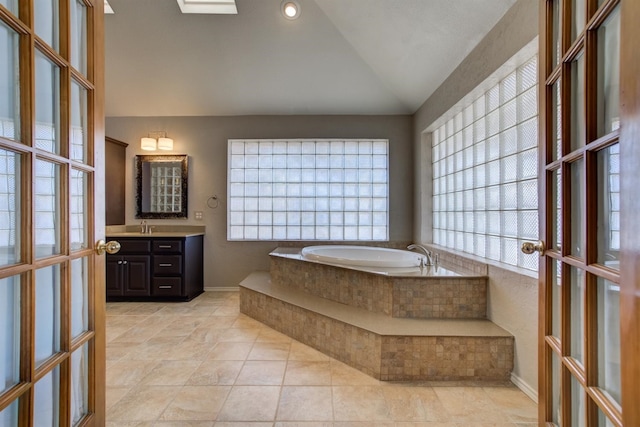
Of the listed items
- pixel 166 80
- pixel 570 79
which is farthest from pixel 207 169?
pixel 570 79

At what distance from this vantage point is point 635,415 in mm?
585

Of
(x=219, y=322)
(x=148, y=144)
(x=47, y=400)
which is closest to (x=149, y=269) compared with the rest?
(x=219, y=322)

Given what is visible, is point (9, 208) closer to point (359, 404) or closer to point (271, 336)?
point (359, 404)

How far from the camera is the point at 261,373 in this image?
80.5 inches

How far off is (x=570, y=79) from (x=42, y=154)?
1402mm

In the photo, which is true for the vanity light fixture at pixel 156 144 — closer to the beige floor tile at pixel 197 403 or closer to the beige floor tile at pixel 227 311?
the beige floor tile at pixel 227 311

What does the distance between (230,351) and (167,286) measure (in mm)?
1696

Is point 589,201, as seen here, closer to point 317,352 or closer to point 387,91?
point 317,352

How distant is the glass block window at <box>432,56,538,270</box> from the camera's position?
196 centimetres

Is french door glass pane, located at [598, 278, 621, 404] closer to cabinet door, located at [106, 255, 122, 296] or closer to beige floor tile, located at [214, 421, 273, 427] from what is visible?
beige floor tile, located at [214, 421, 273, 427]

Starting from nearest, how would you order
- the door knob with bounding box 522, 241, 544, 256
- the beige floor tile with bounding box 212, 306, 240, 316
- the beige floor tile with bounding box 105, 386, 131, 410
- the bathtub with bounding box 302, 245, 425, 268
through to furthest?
the door knob with bounding box 522, 241, 544, 256 < the beige floor tile with bounding box 105, 386, 131, 410 < the bathtub with bounding box 302, 245, 425, 268 < the beige floor tile with bounding box 212, 306, 240, 316

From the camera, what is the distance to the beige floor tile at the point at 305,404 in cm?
162

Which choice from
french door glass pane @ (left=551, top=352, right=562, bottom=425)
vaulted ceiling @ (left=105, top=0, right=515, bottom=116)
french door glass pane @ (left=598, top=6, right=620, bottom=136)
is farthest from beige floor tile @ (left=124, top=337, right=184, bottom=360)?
vaulted ceiling @ (left=105, top=0, right=515, bottom=116)

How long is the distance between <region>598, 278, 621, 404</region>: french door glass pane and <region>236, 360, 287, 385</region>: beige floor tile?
165cm
